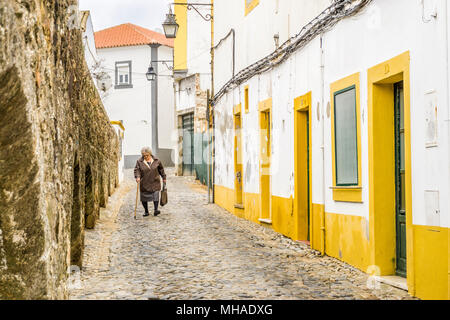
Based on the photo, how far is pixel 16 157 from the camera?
412 cm

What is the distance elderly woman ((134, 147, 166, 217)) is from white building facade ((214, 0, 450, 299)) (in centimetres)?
194

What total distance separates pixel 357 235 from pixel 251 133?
619 cm

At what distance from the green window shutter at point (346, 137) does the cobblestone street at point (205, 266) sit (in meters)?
1.13

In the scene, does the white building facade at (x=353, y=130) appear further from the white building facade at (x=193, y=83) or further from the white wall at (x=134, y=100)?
the white wall at (x=134, y=100)

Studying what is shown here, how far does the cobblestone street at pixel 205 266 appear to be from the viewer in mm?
6465

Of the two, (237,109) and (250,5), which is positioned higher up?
(250,5)

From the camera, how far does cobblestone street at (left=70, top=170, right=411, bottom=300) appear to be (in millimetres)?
6465

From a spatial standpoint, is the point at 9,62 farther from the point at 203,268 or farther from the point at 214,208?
the point at 214,208

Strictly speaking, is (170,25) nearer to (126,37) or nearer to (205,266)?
(205,266)

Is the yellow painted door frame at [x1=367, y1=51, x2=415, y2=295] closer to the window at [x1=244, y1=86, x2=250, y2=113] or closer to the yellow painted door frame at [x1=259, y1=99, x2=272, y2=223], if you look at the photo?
the yellow painted door frame at [x1=259, y1=99, x2=272, y2=223]

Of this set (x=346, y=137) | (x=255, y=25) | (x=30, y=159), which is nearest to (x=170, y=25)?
(x=255, y=25)

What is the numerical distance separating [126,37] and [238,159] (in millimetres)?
25686

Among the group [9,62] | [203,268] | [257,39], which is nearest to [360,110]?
[203,268]

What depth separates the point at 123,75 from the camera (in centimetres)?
3806
